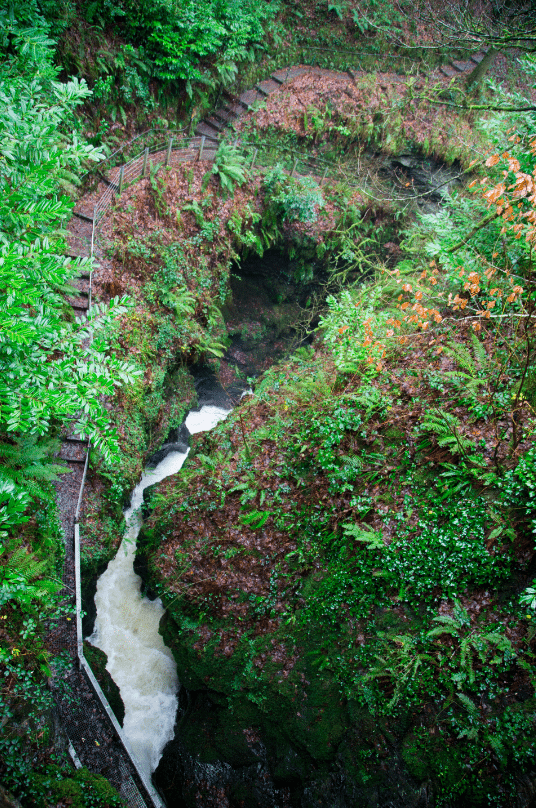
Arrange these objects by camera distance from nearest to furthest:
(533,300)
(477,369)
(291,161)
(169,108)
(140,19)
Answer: (533,300)
(477,369)
(140,19)
(169,108)
(291,161)

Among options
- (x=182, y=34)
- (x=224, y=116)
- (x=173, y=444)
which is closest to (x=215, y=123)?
(x=224, y=116)

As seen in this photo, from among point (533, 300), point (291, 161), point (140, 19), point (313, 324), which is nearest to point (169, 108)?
point (140, 19)

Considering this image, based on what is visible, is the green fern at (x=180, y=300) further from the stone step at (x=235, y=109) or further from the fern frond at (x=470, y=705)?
the fern frond at (x=470, y=705)

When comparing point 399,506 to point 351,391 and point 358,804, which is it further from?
point 358,804

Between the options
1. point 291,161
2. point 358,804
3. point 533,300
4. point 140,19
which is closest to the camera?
point 358,804

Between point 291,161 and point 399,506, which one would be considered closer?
point 399,506

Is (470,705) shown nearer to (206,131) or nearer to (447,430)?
(447,430)

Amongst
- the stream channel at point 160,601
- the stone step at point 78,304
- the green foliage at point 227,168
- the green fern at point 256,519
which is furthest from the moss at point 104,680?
the green foliage at point 227,168
